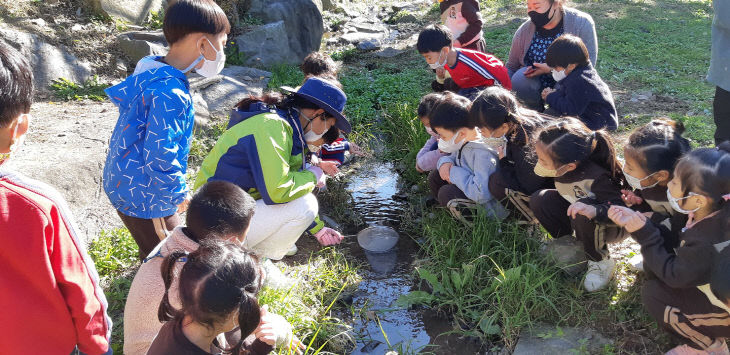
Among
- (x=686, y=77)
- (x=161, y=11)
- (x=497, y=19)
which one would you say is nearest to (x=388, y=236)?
(x=686, y=77)

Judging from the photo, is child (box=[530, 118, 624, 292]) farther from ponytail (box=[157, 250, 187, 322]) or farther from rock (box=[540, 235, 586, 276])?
ponytail (box=[157, 250, 187, 322])

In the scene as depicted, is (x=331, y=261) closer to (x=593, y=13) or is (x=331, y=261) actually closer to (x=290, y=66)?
(x=290, y=66)

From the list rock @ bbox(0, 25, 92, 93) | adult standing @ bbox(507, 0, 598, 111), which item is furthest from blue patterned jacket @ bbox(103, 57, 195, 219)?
rock @ bbox(0, 25, 92, 93)

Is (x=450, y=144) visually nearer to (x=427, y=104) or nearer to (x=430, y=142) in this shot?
(x=427, y=104)

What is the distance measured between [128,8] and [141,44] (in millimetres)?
1093

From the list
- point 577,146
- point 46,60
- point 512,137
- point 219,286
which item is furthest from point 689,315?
point 46,60

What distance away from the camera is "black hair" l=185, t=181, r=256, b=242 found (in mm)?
2283

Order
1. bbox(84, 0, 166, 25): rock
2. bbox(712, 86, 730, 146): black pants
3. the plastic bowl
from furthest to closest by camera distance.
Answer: bbox(84, 0, 166, 25): rock
the plastic bowl
bbox(712, 86, 730, 146): black pants

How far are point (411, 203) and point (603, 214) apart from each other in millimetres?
1749

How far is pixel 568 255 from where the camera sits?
3.27 metres

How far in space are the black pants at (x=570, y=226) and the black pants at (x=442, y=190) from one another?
0.54m

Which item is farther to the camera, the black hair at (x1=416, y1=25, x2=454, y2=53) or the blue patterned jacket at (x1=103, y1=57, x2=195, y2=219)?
the black hair at (x1=416, y1=25, x2=454, y2=53)

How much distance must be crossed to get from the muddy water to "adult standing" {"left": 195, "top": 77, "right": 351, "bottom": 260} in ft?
1.28

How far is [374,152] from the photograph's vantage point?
17.6 feet
